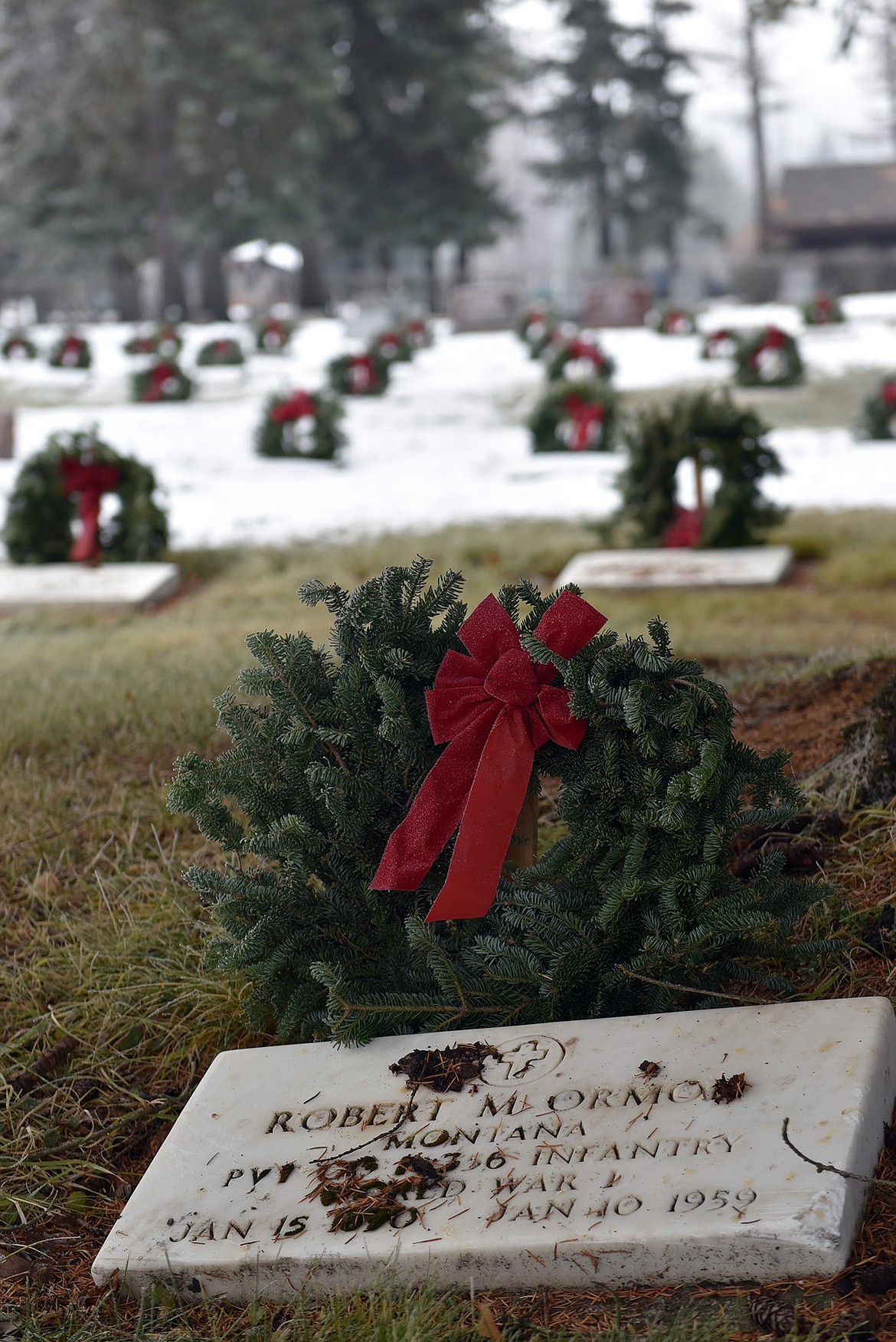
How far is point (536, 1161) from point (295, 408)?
1200 cm

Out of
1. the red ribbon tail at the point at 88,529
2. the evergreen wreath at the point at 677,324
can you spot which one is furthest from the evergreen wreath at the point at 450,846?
the evergreen wreath at the point at 677,324

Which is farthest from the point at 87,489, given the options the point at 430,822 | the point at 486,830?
the point at 486,830

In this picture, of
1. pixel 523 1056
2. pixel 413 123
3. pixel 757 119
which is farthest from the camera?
pixel 757 119

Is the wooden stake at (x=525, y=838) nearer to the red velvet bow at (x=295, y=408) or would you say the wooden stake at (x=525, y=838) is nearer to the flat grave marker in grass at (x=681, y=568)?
the flat grave marker in grass at (x=681, y=568)

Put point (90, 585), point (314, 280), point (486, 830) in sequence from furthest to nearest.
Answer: point (314, 280) → point (90, 585) → point (486, 830)

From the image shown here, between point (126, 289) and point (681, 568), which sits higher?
point (126, 289)

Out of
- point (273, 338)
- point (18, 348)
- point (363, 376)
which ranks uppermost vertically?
point (18, 348)

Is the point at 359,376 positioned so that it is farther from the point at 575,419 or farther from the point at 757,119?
the point at 757,119

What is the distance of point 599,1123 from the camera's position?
2117mm

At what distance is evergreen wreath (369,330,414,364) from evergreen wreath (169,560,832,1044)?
63.6ft

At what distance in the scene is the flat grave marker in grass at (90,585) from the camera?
7.56 metres

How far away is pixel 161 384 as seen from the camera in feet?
64.1

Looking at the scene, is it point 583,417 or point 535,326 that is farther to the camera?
point 535,326

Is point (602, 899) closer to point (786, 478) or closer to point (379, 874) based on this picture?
point (379, 874)
